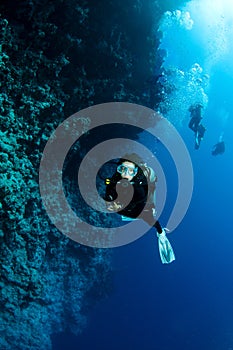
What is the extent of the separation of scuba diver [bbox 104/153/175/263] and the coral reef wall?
319 centimetres

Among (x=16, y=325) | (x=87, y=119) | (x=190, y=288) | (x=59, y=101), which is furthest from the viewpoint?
(x=190, y=288)

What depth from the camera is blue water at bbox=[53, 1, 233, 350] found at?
17.6m

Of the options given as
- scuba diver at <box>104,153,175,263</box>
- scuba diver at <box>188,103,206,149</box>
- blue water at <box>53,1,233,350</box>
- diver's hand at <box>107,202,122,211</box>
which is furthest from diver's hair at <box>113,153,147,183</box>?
blue water at <box>53,1,233,350</box>

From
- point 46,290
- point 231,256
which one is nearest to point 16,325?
point 46,290

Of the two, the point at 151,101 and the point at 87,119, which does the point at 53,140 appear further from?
the point at 151,101

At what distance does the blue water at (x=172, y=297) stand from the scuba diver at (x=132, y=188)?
13.2m

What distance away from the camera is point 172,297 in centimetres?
2327

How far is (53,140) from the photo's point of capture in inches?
260

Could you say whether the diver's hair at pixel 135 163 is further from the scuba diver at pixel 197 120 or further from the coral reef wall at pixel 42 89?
the scuba diver at pixel 197 120

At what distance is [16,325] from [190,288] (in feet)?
63.6

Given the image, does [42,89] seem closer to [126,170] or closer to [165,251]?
[126,170]

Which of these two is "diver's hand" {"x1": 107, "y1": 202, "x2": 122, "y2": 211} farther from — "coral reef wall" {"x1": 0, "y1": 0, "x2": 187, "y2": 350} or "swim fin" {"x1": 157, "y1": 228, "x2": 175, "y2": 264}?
"coral reef wall" {"x1": 0, "y1": 0, "x2": 187, "y2": 350}

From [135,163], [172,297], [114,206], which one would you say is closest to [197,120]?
[135,163]

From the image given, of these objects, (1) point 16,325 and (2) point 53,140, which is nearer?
(2) point 53,140
